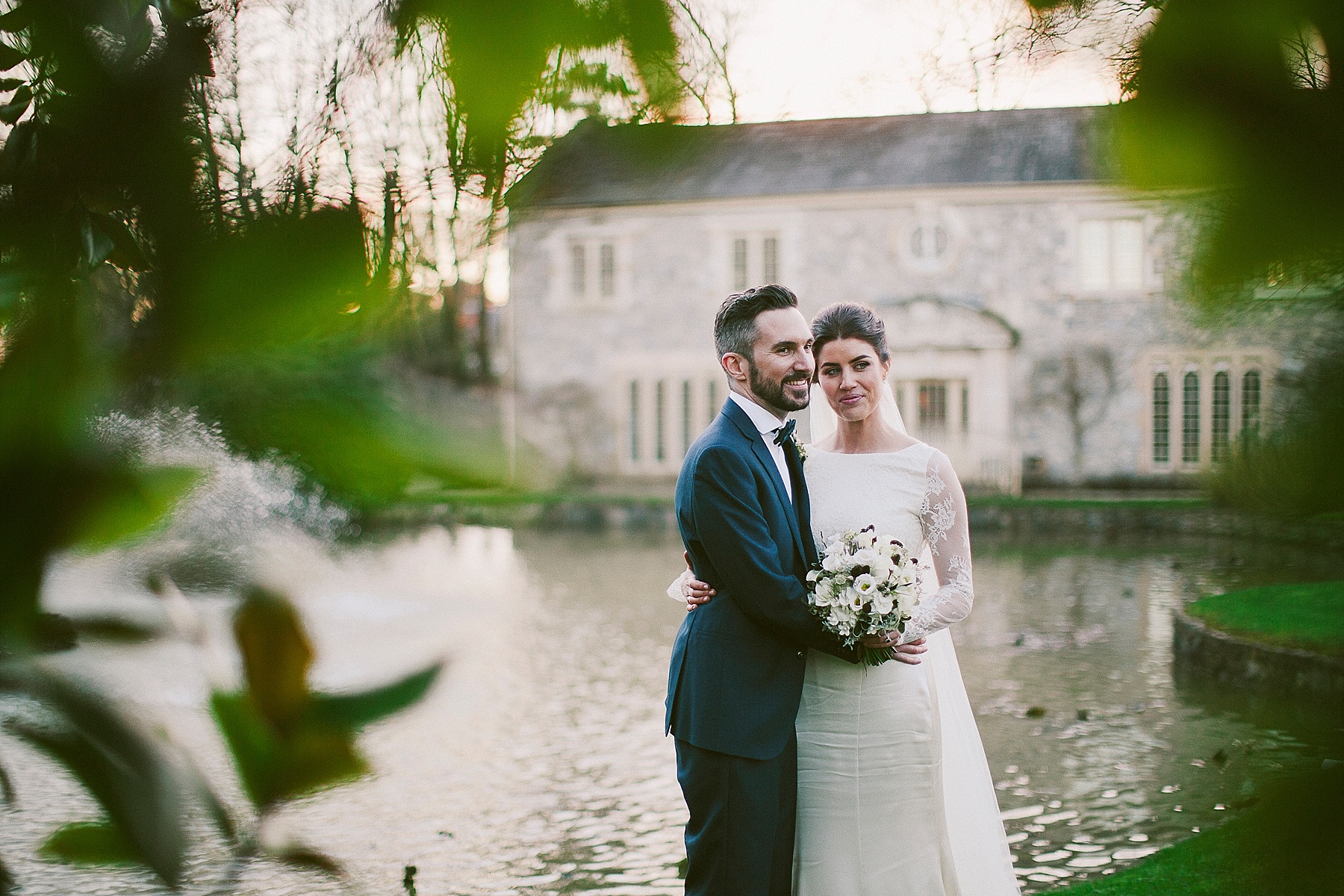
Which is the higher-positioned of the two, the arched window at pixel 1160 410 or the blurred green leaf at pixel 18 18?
the blurred green leaf at pixel 18 18

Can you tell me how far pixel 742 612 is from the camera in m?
2.88

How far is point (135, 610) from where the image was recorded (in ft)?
2.24

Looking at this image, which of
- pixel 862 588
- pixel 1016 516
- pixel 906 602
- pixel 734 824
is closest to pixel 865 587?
pixel 862 588

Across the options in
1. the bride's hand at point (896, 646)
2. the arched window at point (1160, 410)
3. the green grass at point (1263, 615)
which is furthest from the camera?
the arched window at point (1160, 410)

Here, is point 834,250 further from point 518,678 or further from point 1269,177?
point 1269,177

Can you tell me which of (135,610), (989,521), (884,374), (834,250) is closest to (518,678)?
(884,374)

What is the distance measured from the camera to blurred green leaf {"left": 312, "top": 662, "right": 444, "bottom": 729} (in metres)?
0.66

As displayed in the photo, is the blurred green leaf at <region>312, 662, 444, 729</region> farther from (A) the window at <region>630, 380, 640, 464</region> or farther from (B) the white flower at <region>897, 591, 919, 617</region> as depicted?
(A) the window at <region>630, 380, 640, 464</region>

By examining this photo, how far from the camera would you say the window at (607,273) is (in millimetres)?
23422

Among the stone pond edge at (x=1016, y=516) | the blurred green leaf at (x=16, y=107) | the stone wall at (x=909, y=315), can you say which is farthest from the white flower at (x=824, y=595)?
the stone wall at (x=909, y=315)

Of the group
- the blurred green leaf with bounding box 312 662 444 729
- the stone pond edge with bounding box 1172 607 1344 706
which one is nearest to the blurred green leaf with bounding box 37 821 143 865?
the blurred green leaf with bounding box 312 662 444 729

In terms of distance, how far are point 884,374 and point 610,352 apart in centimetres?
2067

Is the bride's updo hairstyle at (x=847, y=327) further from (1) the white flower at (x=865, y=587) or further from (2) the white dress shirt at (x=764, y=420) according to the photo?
(1) the white flower at (x=865, y=587)

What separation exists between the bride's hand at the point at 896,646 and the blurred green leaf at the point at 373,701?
86.3 inches
